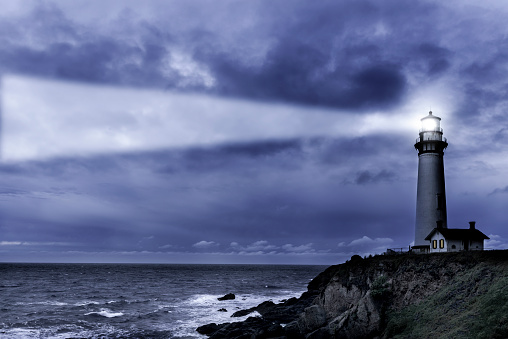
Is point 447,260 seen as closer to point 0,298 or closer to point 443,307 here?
point 443,307

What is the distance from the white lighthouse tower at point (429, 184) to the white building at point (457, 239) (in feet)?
5.51

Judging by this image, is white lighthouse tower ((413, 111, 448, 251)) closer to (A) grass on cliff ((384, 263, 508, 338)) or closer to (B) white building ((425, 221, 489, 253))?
(B) white building ((425, 221, 489, 253))

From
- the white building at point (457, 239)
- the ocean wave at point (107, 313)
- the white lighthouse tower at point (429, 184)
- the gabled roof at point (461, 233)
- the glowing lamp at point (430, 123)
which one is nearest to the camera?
the white building at point (457, 239)

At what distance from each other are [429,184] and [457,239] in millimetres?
6076

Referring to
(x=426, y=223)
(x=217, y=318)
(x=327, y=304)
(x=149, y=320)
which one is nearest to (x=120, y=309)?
(x=149, y=320)

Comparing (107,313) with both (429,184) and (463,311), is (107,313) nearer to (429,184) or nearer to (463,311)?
(429,184)

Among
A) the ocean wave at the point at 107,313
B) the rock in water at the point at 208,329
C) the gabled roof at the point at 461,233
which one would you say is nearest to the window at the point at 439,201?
the gabled roof at the point at 461,233

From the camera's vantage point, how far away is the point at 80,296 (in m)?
66.6

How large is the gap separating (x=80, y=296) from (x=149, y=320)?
2856 cm

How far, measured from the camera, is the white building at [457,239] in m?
35.7

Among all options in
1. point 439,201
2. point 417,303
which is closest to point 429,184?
point 439,201

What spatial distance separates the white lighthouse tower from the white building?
1678mm

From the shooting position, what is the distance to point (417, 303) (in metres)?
26.6

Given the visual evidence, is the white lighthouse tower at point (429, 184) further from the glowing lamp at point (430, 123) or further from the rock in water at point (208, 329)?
the rock in water at point (208, 329)
